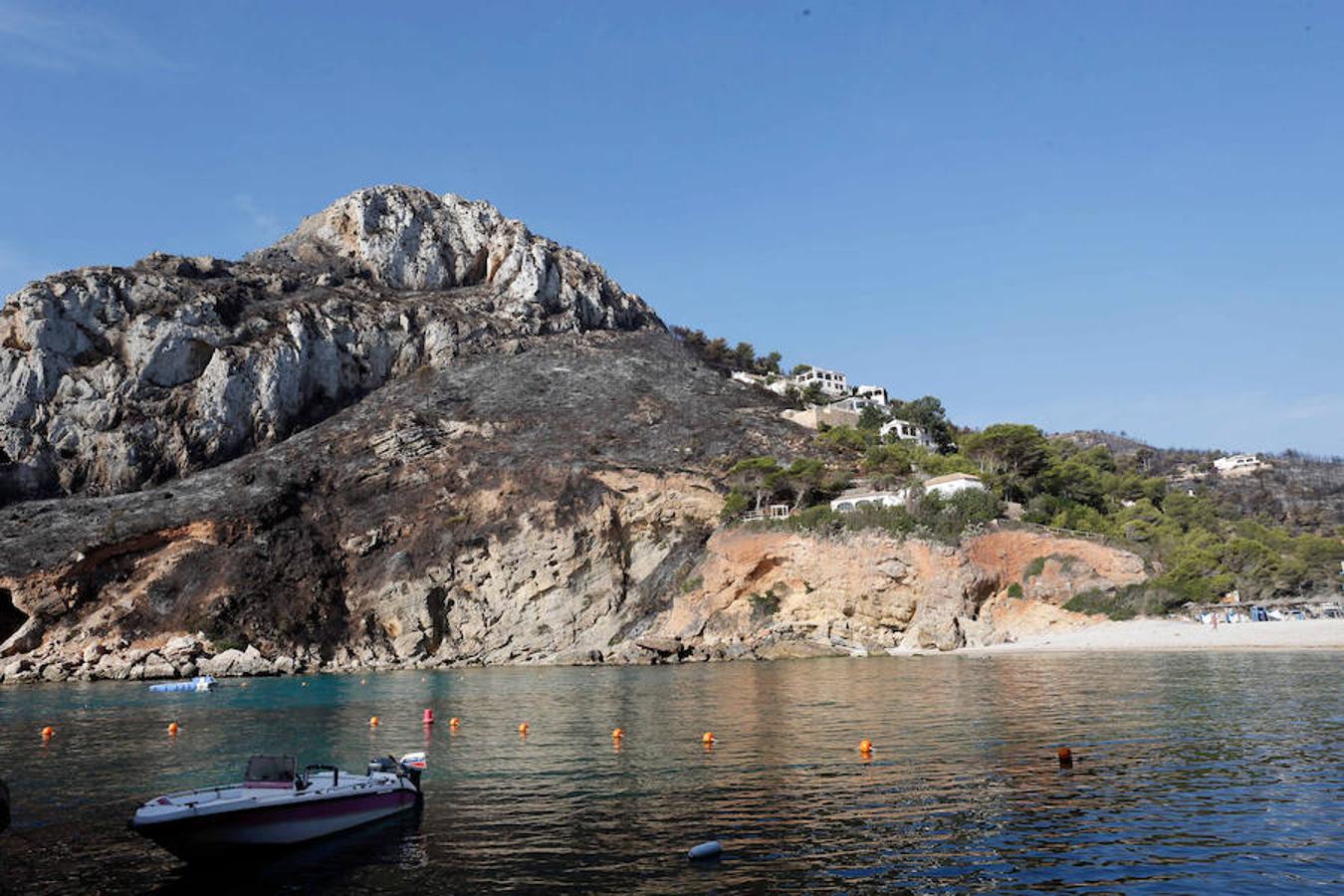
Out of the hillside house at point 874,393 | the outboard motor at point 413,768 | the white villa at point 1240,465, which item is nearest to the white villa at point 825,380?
the hillside house at point 874,393

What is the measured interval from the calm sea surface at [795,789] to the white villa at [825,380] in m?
119

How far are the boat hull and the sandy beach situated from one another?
174ft

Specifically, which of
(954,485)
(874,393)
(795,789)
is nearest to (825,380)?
(874,393)

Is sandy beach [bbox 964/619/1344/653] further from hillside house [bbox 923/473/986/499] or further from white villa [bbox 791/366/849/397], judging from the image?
white villa [bbox 791/366/849/397]

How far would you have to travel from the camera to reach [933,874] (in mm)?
13461

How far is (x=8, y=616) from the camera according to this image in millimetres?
84875

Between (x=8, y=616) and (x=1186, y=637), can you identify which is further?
(x=8, y=616)

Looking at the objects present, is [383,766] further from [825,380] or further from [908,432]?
[825,380]

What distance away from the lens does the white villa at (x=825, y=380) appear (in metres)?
160

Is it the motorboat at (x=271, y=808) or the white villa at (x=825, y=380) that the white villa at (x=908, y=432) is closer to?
the white villa at (x=825, y=380)

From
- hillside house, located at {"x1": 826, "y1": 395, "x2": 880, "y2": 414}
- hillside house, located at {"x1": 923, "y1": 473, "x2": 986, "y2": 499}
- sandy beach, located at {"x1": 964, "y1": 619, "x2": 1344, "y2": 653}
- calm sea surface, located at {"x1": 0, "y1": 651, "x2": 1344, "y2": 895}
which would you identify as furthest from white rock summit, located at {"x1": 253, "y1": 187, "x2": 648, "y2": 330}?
calm sea surface, located at {"x1": 0, "y1": 651, "x2": 1344, "y2": 895}

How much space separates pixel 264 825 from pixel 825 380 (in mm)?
156345

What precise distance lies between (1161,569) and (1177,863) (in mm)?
61531

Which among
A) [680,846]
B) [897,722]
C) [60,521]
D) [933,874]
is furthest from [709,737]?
[60,521]
